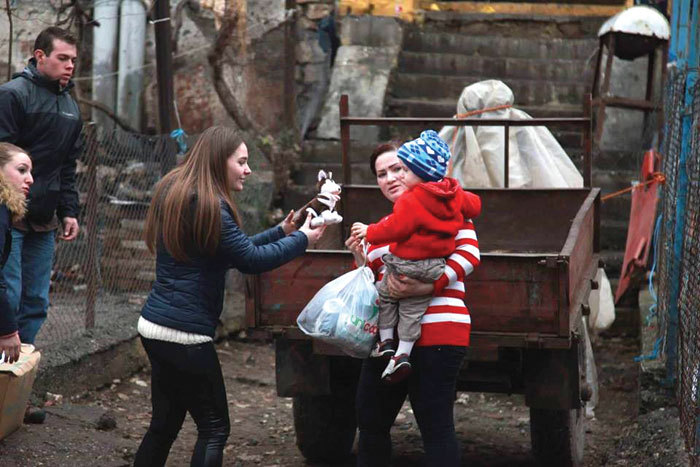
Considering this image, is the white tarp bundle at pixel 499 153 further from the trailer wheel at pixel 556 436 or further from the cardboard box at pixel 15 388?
Answer: the cardboard box at pixel 15 388

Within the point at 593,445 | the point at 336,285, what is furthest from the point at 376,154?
the point at 593,445

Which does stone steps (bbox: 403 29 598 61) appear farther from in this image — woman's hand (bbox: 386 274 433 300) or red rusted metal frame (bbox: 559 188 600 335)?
woman's hand (bbox: 386 274 433 300)

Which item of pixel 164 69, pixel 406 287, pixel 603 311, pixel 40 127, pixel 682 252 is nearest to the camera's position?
pixel 406 287

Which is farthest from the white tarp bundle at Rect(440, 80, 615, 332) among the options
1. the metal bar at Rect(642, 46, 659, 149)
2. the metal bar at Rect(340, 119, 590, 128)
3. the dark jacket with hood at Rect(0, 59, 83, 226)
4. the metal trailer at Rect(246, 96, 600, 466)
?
the metal bar at Rect(642, 46, 659, 149)

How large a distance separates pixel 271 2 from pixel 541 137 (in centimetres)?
446

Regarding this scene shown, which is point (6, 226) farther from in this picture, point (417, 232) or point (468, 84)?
point (468, 84)


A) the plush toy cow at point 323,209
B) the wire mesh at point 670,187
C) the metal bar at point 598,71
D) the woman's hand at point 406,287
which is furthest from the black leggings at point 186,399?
the metal bar at point 598,71

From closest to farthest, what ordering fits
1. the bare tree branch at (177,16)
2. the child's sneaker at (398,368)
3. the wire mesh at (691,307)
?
the child's sneaker at (398,368), the wire mesh at (691,307), the bare tree branch at (177,16)

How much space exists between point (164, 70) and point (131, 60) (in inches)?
94.0

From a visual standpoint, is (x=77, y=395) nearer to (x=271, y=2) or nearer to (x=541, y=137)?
(x=541, y=137)

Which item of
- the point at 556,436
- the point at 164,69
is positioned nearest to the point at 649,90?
the point at 164,69

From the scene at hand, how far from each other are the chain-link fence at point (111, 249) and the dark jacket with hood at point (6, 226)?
2854mm

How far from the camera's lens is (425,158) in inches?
176

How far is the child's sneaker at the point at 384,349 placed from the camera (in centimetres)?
450
